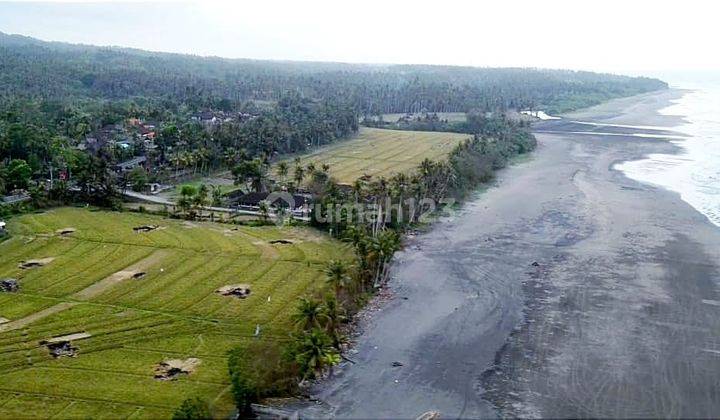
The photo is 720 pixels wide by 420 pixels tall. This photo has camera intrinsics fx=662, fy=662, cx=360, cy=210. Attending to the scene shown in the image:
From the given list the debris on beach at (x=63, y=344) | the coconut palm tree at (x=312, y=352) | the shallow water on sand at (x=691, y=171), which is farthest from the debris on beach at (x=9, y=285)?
the shallow water on sand at (x=691, y=171)

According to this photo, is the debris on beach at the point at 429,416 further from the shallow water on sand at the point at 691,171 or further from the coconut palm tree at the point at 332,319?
the shallow water on sand at the point at 691,171

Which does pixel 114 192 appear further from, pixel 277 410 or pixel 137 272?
pixel 277 410

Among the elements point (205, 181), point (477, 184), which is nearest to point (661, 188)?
point (477, 184)

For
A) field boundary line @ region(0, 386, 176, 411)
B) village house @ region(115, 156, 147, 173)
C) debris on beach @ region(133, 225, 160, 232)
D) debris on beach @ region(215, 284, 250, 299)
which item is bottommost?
field boundary line @ region(0, 386, 176, 411)

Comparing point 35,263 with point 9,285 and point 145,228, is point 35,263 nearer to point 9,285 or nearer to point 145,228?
point 9,285

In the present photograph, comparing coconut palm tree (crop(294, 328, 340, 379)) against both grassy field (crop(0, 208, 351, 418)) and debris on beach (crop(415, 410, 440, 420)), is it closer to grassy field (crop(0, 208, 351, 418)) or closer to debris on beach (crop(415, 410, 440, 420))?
grassy field (crop(0, 208, 351, 418))

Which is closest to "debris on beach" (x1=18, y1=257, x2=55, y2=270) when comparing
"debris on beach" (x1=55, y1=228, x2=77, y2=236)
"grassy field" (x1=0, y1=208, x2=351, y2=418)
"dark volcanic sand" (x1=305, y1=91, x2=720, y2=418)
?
"grassy field" (x1=0, y1=208, x2=351, y2=418)

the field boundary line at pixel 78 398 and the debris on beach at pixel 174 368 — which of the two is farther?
the debris on beach at pixel 174 368
